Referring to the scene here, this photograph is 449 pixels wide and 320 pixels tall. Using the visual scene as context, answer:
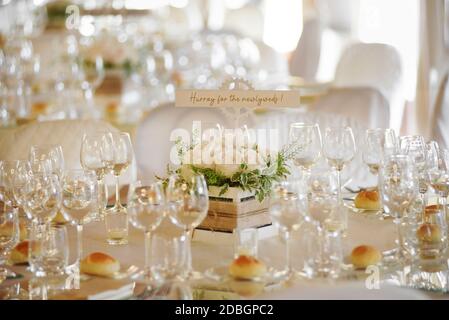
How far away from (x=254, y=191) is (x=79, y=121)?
1541 mm

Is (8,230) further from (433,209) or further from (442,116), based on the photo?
(442,116)

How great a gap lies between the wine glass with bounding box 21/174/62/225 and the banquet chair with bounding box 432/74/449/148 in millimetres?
2570

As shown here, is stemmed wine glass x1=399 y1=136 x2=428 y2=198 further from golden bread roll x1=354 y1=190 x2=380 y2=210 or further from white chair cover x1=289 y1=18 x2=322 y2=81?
white chair cover x1=289 y1=18 x2=322 y2=81

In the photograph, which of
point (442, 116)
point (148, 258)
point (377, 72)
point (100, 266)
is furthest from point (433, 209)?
point (377, 72)

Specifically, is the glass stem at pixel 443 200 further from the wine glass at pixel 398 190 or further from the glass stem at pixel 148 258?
the glass stem at pixel 148 258

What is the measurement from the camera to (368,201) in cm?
264

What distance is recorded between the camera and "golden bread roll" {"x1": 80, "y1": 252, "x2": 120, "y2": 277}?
1.92 m

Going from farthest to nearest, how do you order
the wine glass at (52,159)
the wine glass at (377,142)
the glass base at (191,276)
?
the wine glass at (377,142) < the wine glass at (52,159) < the glass base at (191,276)

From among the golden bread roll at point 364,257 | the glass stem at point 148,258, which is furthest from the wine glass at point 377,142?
the glass stem at point 148,258

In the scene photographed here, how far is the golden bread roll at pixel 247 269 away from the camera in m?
1.88

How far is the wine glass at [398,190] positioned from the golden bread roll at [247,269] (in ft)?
1.21

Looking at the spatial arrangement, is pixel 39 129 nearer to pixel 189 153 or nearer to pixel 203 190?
pixel 189 153

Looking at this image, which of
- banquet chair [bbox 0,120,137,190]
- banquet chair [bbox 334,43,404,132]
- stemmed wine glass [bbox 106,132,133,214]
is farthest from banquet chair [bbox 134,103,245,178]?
banquet chair [bbox 334,43,404,132]

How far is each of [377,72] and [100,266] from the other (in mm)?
4667
